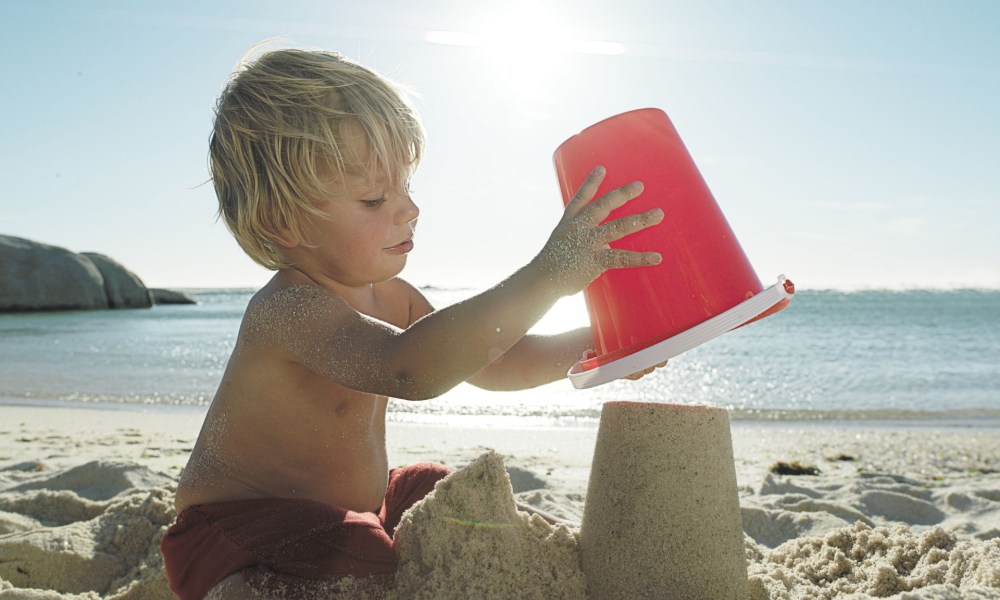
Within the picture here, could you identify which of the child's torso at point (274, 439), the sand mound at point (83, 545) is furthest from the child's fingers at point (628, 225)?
the sand mound at point (83, 545)

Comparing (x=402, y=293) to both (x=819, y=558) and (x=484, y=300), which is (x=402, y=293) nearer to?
(x=484, y=300)

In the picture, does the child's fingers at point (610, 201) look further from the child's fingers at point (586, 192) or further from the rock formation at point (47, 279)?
the rock formation at point (47, 279)

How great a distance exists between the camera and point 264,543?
1.62 meters

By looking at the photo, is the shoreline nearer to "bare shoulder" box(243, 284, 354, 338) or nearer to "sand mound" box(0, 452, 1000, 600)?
"sand mound" box(0, 452, 1000, 600)

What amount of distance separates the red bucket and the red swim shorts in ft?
1.92

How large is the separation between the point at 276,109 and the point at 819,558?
1726mm

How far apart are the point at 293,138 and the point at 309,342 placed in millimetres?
451

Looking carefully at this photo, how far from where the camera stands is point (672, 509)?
148cm

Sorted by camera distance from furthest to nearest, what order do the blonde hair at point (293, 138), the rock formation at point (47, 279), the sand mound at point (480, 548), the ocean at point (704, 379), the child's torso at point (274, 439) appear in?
the rock formation at point (47, 279) → the ocean at point (704, 379) → the child's torso at point (274, 439) → the blonde hair at point (293, 138) → the sand mound at point (480, 548)

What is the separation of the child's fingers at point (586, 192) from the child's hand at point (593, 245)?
0.02 meters

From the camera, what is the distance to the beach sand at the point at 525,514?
1592mm

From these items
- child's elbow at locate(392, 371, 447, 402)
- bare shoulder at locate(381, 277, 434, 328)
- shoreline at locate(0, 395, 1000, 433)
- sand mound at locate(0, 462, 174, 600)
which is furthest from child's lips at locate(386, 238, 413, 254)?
shoreline at locate(0, 395, 1000, 433)

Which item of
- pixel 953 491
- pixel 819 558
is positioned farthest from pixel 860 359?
pixel 819 558

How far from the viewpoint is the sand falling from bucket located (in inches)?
58.2
